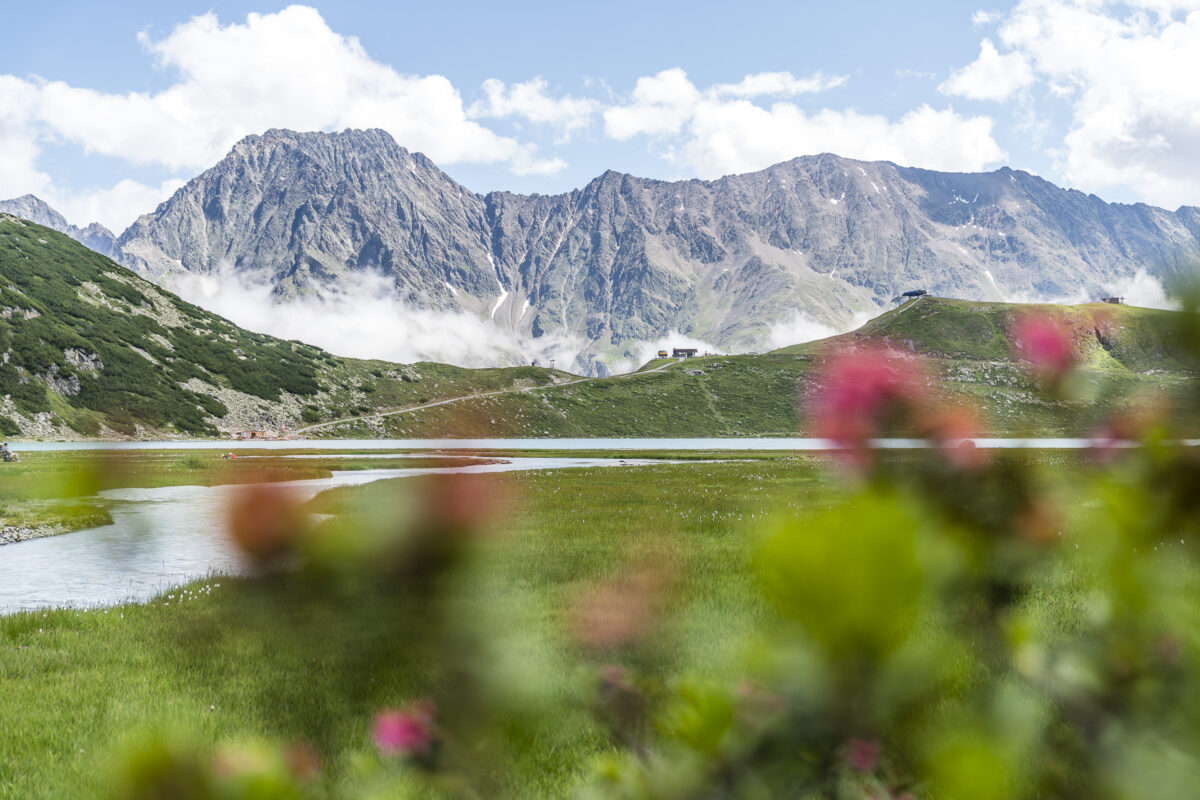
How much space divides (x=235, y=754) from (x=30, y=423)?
146 m

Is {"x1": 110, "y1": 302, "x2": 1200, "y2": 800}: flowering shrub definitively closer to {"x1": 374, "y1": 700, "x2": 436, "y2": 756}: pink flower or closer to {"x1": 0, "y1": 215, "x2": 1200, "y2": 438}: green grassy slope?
{"x1": 374, "y1": 700, "x2": 436, "y2": 756}: pink flower

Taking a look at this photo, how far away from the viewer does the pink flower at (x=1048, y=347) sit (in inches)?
67.4

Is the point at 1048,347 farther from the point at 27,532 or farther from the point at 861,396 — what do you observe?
the point at 27,532

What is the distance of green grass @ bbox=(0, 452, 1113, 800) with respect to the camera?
5.68 m

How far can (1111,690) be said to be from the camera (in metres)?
1.57

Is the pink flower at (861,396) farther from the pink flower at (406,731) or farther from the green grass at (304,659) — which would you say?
the pink flower at (406,731)

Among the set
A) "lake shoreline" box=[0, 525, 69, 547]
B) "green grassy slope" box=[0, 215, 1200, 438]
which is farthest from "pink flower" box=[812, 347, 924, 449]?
"green grassy slope" box=[0, 215, 1200, 438]

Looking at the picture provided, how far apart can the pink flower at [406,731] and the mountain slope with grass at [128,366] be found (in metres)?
141

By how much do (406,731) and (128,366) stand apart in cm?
16954

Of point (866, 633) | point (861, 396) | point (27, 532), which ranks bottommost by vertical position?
point (27, 532)

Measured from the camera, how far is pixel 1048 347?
173 centimetres

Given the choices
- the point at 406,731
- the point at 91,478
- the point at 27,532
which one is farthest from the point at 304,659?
the point at 27,532

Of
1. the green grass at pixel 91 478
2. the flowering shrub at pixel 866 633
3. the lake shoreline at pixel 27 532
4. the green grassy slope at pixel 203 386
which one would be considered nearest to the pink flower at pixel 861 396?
the flowering shrub at pixel 866 633

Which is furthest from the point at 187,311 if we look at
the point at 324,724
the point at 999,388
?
the point at 324,724
